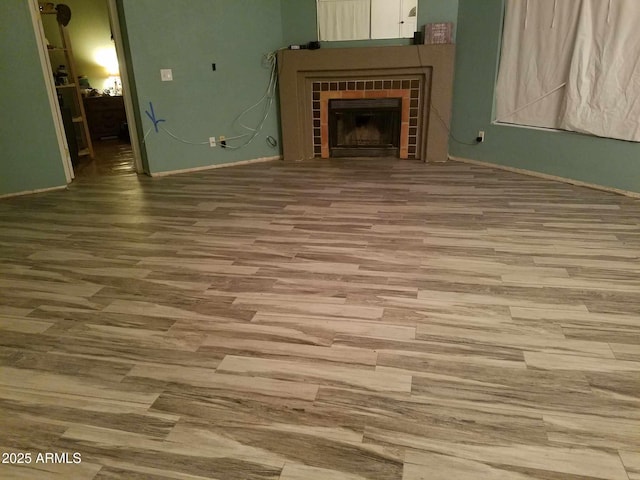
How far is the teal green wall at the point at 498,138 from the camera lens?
4.15 meters

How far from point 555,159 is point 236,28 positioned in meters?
3.69

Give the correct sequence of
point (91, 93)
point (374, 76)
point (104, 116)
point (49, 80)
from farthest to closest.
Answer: point (104, 116)
point (91, 93)
point (374, 76)
point (49, 80)

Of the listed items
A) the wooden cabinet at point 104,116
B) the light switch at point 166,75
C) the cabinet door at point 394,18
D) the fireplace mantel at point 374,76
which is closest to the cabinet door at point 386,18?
the cabinet door at point 394,18

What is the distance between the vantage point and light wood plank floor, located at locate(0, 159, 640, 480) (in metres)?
1.53

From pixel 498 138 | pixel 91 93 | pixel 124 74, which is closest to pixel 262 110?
pixel 124 74

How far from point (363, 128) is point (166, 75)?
7.82ft

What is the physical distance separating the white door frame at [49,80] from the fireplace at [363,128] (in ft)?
9.77

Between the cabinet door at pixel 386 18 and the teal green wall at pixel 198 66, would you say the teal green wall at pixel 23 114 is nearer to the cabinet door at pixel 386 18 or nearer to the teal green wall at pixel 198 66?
the teal green wall at pixel 198 66

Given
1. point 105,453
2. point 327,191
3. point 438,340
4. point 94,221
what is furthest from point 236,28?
point 105,453

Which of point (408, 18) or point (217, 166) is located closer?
point (408, 18)

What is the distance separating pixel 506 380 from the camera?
183 centimetres

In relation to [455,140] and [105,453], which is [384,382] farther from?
[455,140]

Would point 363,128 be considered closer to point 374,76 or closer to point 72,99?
point 374,76

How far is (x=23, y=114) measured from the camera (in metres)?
4.45
